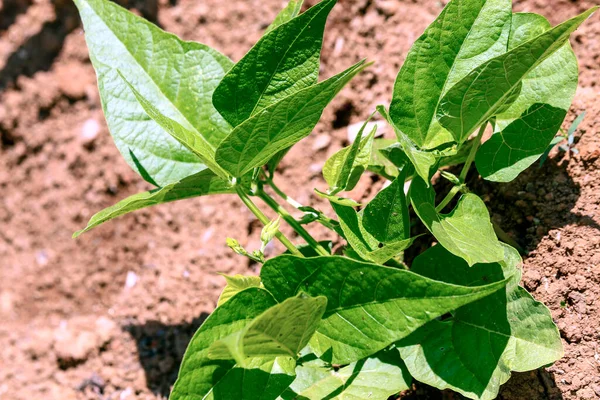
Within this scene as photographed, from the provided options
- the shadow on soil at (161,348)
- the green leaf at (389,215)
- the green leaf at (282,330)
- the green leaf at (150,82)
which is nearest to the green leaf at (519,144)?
the green leaf at (389,215)

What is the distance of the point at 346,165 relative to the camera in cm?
125

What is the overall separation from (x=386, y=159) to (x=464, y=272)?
369mm

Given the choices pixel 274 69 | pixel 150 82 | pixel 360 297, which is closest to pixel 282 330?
pixel 360 297

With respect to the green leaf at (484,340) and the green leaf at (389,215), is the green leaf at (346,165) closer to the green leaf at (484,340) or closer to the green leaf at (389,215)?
the green leaf at (389,215)

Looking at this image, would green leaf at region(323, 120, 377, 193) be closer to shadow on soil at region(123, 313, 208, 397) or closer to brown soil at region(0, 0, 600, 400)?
brown soil at region(0, 0, 600, 400)

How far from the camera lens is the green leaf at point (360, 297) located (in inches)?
41.3

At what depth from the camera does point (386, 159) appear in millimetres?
1531

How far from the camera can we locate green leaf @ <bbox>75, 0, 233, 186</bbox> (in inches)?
59.4

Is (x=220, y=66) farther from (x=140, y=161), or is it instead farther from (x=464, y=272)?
(x=464, y=272)

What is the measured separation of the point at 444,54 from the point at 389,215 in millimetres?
351

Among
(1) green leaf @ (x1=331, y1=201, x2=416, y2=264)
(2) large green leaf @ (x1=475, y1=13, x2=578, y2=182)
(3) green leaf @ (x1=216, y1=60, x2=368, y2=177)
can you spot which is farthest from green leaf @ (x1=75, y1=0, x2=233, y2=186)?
(2) large green leaf @ (x1=475, y1=13, x2=578, y2=182)

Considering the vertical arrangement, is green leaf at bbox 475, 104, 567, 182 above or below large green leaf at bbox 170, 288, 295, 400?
below

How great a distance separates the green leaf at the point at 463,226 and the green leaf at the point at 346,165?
13cm

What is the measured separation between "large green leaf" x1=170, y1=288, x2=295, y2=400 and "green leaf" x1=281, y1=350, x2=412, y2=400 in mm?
82
